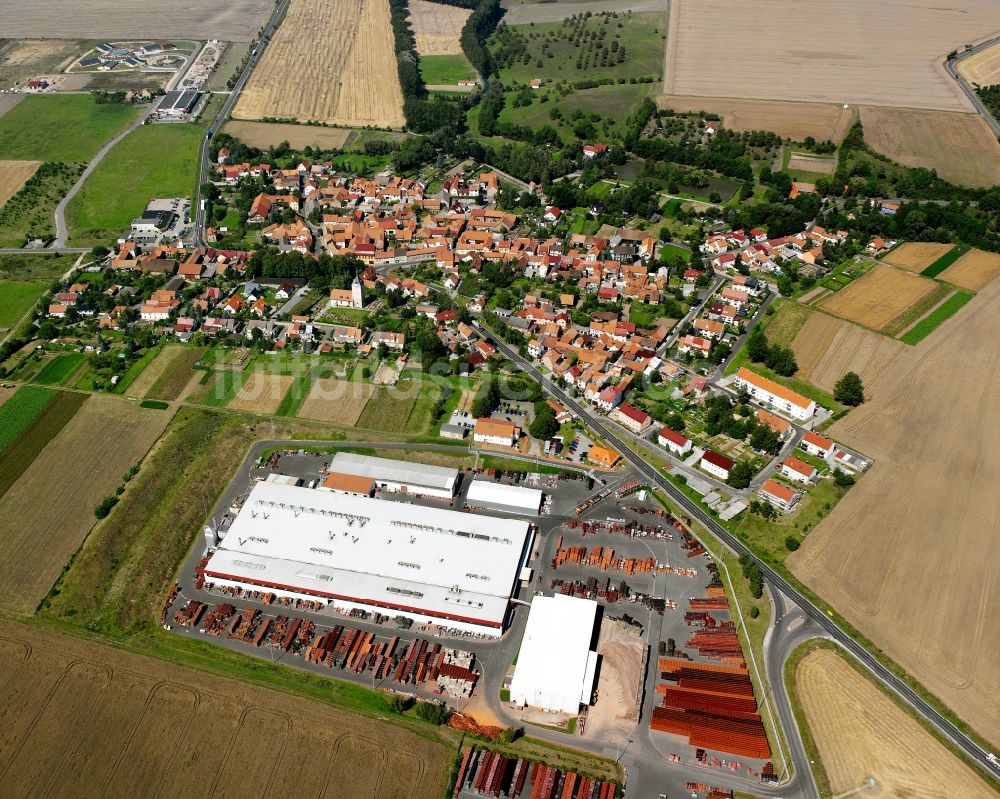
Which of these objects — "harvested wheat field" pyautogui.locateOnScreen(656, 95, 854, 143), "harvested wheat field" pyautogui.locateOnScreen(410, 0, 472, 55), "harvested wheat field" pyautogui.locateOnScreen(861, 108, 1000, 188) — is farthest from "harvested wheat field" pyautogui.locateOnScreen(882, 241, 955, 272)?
"harvested wheat field" pyautogui.locateOnScreen(410, 0, 472, 55)

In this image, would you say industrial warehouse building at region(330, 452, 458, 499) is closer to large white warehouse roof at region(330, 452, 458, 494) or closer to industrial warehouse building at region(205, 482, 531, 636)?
large white warehouse roof at region(330, 452, 458, 494)

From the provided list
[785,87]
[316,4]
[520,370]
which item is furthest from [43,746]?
[316,4]

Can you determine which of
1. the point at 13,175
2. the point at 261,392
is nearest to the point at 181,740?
the point at 261,392

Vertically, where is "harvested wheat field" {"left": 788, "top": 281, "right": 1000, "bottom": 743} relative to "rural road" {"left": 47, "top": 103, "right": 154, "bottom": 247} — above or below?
above

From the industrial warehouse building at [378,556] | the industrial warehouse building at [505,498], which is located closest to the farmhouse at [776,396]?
the industrial warehouse building at [505,498]

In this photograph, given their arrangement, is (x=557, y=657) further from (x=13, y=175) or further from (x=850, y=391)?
(x=13, y=175)
